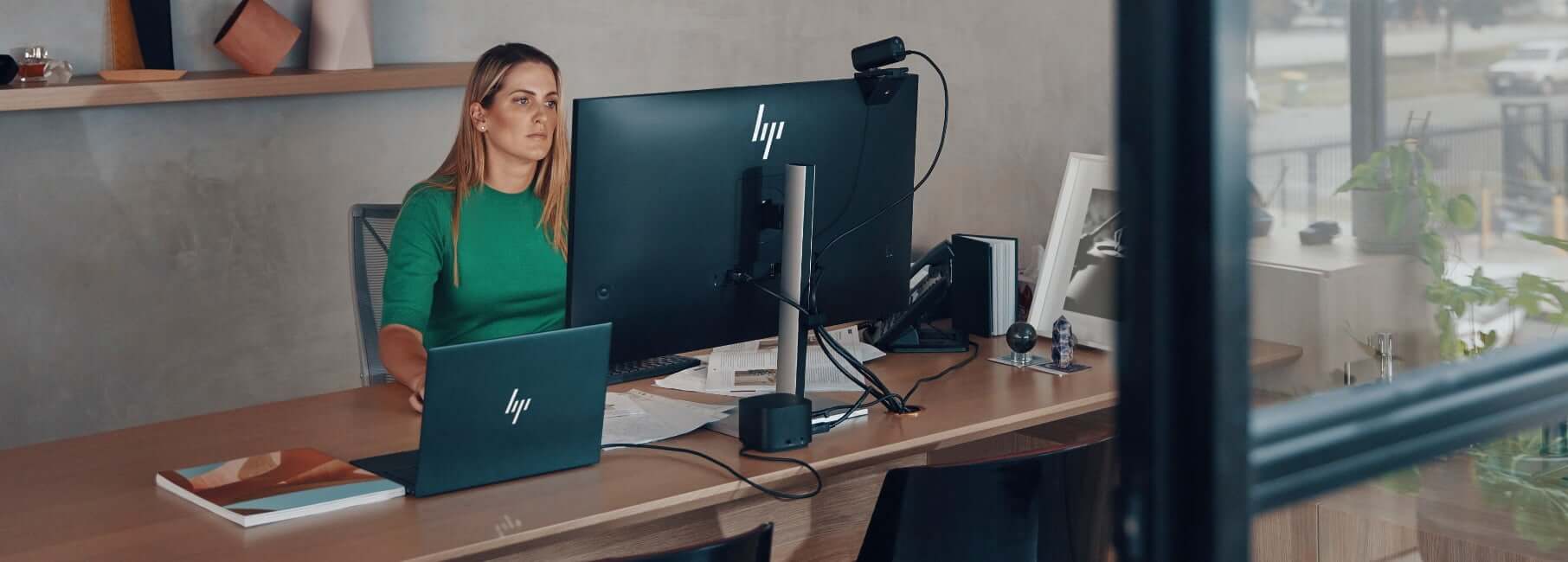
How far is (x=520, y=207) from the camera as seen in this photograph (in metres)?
2.71

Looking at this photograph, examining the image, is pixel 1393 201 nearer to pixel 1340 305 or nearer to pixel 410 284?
pixel 1340 305

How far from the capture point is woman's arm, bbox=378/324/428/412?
2369 mm

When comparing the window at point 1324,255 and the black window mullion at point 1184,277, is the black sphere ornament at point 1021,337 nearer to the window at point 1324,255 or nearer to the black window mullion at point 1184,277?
the window at point 1324,255

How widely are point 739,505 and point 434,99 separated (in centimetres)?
173

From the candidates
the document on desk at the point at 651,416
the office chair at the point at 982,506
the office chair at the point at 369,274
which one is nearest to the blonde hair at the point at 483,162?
the office chair at the point at 369,274

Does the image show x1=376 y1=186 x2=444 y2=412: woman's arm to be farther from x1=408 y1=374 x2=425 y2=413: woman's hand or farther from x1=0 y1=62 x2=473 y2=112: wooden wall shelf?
x1=0 y1=62 x2=473 y2=112: wooden wall shelf

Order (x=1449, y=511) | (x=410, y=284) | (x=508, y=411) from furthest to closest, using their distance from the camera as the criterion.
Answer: (x=410, y=284) < (x=508, y=411) < (x=1449, y=511)

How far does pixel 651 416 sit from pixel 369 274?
908mm

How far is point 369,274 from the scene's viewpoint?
277cm

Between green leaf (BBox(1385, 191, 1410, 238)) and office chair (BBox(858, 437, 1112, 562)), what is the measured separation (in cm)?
148

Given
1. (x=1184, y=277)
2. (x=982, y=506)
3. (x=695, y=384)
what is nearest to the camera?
(x=1184, y=277)

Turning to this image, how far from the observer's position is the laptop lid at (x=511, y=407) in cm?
171

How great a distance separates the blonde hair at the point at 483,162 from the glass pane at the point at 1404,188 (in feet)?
7.47

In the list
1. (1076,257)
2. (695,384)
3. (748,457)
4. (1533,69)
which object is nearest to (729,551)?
(748,457)
